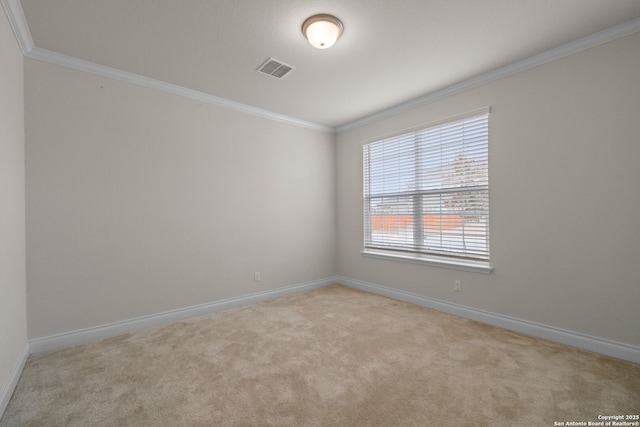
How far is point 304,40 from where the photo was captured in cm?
242

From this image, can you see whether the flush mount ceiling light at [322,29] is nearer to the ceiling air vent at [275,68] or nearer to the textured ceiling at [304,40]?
the textured ceiling at [304,40]

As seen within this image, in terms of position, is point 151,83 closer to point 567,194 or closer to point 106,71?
point 106,71

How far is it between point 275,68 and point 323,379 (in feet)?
9.36

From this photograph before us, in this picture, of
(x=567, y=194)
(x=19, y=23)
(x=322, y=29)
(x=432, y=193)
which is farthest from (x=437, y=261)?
(x=19, y=23)

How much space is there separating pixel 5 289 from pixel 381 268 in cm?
380

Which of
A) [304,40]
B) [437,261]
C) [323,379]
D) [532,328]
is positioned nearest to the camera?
[323,379]

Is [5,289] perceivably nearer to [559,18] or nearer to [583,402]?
[583,402]

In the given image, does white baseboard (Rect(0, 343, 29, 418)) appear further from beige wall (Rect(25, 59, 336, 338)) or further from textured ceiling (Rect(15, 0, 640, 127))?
textured ceiling (Rect(15, 0, 640, 127))

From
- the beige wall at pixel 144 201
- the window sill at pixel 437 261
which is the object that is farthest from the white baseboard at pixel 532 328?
the beige wall at pixel 144 201

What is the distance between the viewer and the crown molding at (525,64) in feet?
7.48

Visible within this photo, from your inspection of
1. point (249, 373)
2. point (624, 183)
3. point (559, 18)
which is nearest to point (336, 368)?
point (249, 373)

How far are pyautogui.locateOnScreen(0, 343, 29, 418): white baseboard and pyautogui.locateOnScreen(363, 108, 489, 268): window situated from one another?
12.4 feet

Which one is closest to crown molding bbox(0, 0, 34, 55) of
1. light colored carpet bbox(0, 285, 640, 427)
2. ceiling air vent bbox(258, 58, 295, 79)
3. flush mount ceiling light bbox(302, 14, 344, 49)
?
ceiling air vent bbox(258, 58, 295, 79)

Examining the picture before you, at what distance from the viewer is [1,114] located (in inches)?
74.1
